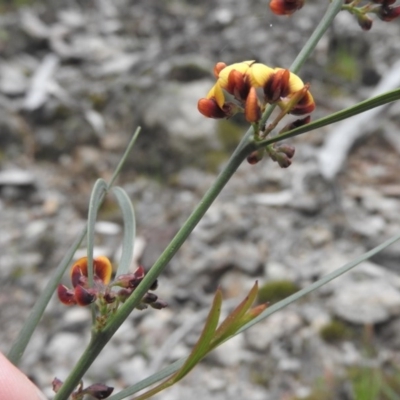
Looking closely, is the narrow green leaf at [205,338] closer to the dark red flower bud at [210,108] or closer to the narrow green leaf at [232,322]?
the narrow green leaf at [232,322]

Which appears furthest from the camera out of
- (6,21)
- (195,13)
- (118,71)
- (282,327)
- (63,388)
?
(195,13)

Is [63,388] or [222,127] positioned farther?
[222,127]

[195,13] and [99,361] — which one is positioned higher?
[195,13]

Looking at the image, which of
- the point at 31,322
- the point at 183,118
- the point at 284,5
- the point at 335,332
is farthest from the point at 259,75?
the point at 183,118

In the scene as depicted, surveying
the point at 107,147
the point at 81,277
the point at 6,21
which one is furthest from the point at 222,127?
the point at 81,277

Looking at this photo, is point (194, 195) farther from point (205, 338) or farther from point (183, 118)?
point (205, 338)

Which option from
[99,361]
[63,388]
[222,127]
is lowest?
[99,361]

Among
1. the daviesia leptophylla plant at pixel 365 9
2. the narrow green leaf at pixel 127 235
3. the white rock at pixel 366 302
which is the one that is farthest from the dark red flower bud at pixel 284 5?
the white rock at pixel 366 302

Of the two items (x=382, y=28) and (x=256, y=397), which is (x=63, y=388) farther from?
(x=382, y=28)

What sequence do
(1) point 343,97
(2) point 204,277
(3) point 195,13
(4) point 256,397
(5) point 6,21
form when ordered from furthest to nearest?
(3) point 195,13, (5) point 6,21, (1) point 343,97, (2) point 204,277, (4) point 256,397
